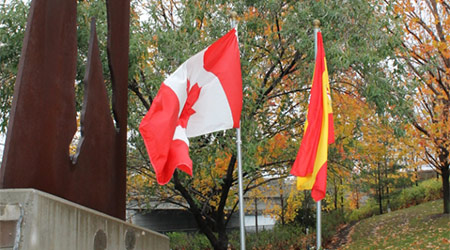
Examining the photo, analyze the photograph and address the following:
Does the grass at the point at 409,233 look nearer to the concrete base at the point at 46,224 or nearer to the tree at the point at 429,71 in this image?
the tree at the point at 429,71

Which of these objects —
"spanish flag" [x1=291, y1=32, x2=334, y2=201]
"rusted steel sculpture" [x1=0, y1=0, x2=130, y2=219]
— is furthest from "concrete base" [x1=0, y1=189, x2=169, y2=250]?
"spanish flag" [x1=291, y1=32, x2=334, y2=201]

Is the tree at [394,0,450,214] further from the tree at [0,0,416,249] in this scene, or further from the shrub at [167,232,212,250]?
the shrub at [167,232,212,250]

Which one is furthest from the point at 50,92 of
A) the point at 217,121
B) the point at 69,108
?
the point at 217,121

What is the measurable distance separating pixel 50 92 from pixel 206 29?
17.2 ft

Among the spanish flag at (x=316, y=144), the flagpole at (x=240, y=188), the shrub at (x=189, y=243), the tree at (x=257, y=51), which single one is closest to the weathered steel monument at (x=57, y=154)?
the flagpole at (x=240, y=188)

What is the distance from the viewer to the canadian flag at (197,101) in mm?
5828

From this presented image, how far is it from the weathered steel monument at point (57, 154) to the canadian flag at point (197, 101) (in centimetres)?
76

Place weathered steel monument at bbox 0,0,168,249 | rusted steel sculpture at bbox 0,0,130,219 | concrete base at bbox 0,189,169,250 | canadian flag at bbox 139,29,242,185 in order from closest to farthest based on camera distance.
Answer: concrete base at bbox 0,189,169,250, weathered steel monument at bbox 0,0,168,249, rusted steel sculpture at bbox 0,0,130,219, canadian flag at bbox 139,29,242,185

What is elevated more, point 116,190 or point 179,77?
point 179,77

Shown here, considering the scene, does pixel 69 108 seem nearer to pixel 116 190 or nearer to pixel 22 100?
pixel 22 100

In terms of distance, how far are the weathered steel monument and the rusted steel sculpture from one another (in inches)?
0.4

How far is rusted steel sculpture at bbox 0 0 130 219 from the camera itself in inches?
187

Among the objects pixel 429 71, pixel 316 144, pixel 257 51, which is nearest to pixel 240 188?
pixel 316 144

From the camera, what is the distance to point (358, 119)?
37.0 ft
